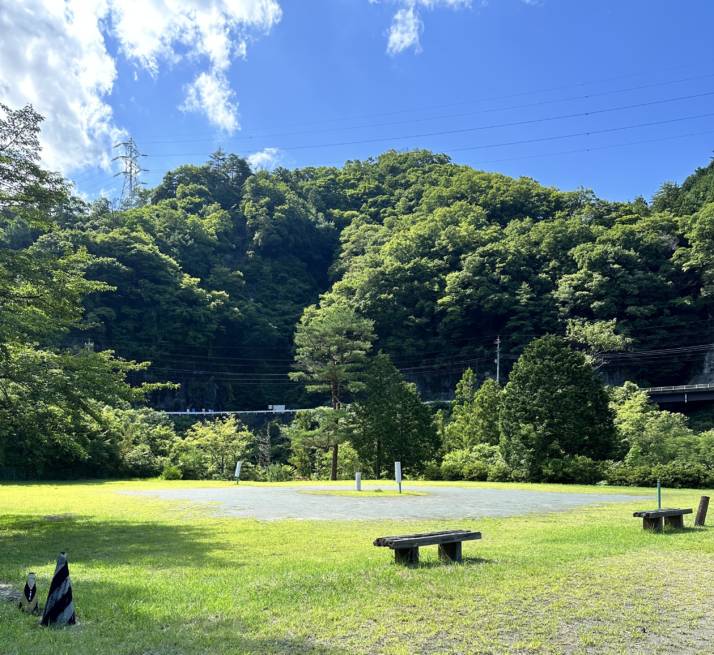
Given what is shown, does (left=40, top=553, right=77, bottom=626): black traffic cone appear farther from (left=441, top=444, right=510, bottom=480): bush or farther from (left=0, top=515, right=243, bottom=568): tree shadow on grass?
(left=441, top=444, right=510, bottom=480): bush

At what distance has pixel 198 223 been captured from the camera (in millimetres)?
83938

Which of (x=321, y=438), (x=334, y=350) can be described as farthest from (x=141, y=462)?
(x=334, y=350)

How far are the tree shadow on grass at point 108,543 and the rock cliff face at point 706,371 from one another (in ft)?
187

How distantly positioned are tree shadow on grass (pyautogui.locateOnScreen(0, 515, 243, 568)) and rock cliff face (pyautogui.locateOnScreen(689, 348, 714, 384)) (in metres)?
57.1

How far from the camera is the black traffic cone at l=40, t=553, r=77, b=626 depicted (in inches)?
197

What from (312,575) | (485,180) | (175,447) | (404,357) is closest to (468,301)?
(404,357)

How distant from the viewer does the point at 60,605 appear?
5.04m

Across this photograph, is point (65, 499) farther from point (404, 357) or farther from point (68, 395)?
point (404, 357)

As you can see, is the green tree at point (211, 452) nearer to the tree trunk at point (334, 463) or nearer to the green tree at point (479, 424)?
the tree trunk at point (334, 463)

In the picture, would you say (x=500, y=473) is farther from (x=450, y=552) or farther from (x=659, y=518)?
(x=450, y=552)

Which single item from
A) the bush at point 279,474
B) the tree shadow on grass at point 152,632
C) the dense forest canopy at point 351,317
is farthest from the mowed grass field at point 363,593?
the bush at point 279,474

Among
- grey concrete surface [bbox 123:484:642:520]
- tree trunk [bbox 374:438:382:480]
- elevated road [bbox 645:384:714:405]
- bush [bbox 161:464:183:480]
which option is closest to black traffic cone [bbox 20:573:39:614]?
grey concrete surface [bbox 123:484:642:520]

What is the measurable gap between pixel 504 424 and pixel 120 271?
49606 mm

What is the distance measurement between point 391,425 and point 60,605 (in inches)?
1144
